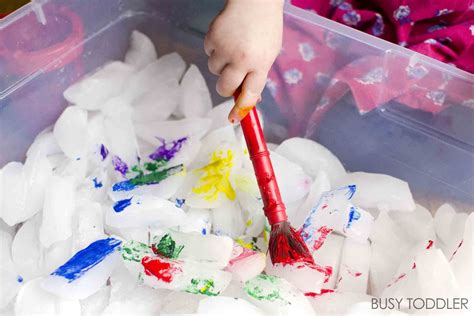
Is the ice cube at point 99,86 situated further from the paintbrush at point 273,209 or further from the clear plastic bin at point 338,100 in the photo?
the paintbrush at point 273,209

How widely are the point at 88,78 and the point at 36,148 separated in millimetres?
137

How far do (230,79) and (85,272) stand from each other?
27 cm

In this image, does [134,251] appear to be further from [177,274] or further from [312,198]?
[312,198]

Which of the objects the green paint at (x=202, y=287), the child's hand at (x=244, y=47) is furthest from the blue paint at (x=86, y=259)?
the child's hand at (x=244, y=47)

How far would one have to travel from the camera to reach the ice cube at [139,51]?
0.95 metres

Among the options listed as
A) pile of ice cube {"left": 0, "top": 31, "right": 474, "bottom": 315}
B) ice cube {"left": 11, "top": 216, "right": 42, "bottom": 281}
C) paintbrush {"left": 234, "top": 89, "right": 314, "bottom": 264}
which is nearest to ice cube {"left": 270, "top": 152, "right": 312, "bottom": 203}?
pile of ice cube {"left": 0, "top": 31, "right": 474, "bottom": 315}

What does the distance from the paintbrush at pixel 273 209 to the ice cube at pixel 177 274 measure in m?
0.07

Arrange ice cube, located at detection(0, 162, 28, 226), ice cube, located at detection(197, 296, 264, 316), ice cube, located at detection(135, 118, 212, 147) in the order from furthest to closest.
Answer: ice cube, located at detection(135, 118, 212, 147) < ice cube, located at detection(0, 162, 28, 226) < ice cube, located at detection(197, 296, 264, 316)

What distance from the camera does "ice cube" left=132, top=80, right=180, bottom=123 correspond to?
2.94 ft

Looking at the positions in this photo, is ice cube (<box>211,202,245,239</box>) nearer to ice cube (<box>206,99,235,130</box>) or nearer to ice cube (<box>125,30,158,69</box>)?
ice cube (<box>206,99,235,130</box>)

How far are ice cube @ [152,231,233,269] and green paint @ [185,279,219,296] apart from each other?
0.08 feet

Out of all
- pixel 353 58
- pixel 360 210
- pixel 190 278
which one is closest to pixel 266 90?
pixel 353 58

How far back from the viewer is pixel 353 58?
829 mm

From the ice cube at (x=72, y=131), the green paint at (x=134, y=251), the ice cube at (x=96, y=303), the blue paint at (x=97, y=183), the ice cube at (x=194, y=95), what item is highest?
the ice cube at (x=72, y=131)
